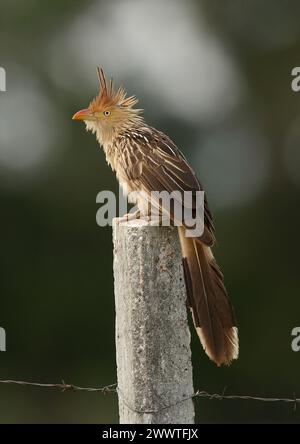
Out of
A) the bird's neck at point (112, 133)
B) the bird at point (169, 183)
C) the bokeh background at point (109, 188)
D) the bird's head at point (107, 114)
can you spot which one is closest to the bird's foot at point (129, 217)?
the bird at point (169, 183)

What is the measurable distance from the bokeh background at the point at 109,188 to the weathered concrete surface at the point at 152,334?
6.71 meters

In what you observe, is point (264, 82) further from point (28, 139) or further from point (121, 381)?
point (121, 381)

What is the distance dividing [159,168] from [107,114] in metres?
0.94

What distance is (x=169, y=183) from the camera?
4891 millimetres

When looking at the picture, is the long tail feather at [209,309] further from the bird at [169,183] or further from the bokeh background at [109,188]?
the bokeh background at [109,188]

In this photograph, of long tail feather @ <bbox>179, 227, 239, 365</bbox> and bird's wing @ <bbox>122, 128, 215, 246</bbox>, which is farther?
bird's wing @ <bbox>122, 128, 215, 246</bbox>

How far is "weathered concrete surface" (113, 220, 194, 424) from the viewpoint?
3.94 meters

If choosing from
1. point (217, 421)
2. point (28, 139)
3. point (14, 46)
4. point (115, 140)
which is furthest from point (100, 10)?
point (115, 140)

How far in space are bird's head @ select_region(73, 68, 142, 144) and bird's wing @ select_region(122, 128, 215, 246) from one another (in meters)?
0.28

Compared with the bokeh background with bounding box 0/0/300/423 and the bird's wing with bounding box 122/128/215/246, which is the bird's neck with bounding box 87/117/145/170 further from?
the bokeh background with bounding box 0/0/300/423

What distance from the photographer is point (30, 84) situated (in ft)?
42.4

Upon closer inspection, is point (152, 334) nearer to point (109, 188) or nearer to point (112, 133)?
point (112, 133)

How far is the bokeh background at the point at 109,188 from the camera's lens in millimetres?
11641

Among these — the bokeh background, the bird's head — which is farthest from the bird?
the bokeh background
